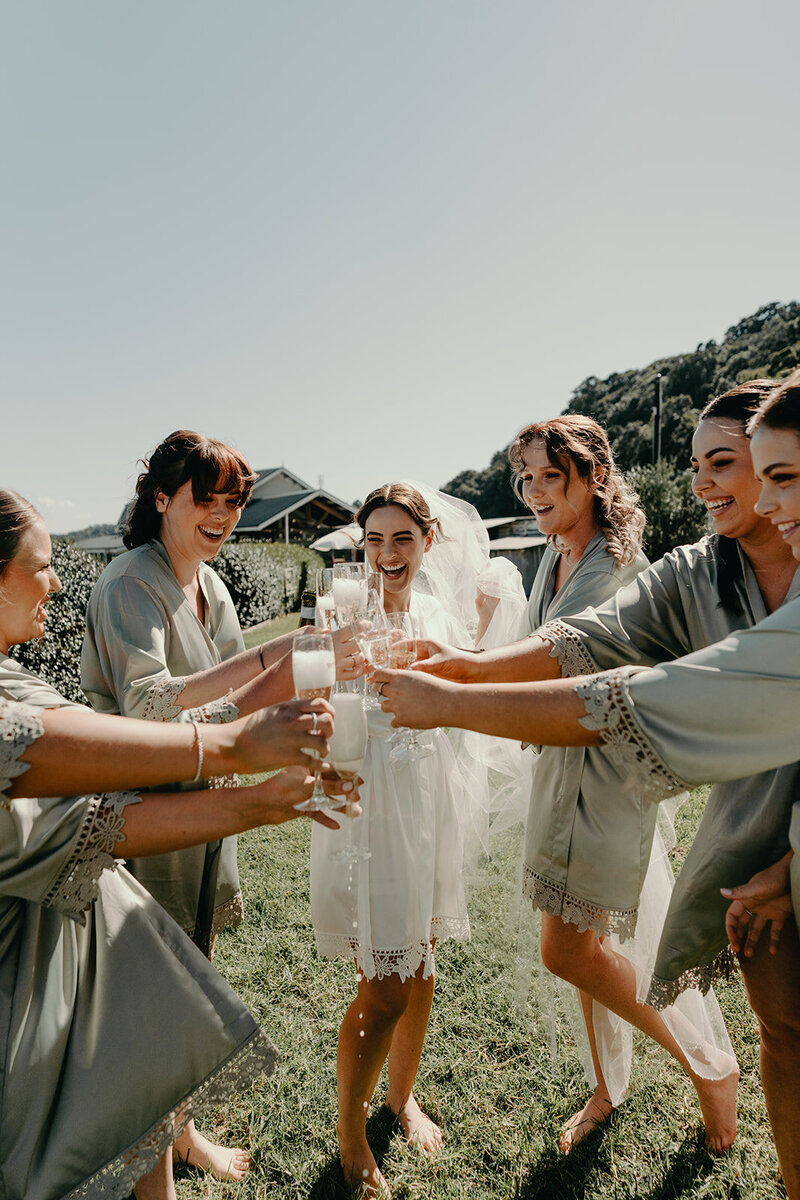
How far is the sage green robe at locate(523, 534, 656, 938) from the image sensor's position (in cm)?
288

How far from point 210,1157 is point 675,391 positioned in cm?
7529

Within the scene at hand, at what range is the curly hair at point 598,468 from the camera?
339cm

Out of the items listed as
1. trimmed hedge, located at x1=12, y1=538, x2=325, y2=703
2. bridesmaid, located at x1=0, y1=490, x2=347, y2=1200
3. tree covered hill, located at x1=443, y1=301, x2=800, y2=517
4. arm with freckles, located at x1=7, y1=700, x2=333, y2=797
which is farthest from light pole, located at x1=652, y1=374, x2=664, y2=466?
bridesmaid, located at x1=0, y1=490, x2=347, y2=1200

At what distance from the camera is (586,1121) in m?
3.04

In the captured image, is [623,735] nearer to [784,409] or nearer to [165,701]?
[784,409]

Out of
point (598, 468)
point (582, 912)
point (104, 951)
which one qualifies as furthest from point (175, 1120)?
point (598, 468)

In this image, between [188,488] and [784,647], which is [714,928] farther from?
[188,488]

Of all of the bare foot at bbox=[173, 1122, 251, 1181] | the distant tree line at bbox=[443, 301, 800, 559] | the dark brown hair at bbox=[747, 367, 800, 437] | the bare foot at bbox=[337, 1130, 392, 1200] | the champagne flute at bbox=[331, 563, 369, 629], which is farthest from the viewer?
the distant tree line at bbox=[443, 301, 800, 559]

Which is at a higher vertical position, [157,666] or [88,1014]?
[157,666]

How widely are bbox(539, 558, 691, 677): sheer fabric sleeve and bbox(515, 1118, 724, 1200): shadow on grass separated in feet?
7.19

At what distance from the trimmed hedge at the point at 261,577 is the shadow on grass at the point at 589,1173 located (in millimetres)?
12834

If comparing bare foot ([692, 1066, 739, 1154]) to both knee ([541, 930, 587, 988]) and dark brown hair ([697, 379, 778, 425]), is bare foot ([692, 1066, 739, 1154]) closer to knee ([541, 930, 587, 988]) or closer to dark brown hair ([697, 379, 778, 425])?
knee ([541, 930, 587, 988])

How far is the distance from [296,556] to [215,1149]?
→ 22448 mm

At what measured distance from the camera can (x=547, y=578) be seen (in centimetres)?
378
